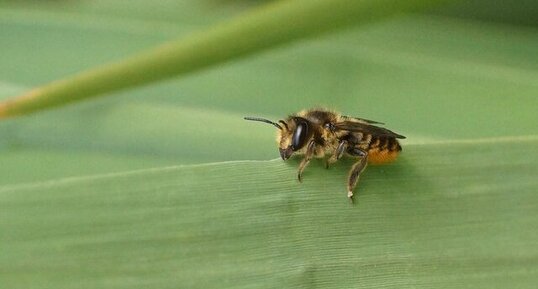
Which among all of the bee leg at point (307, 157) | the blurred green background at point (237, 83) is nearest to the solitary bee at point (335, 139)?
the bee leg at point (307, 157)

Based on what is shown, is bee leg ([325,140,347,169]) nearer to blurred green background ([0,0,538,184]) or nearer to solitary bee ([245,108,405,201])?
solitary bee ([245,108,405,201])

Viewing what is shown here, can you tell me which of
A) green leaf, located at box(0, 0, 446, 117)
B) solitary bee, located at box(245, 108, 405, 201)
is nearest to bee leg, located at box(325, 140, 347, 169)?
solitary bee, located at box(245, 108, 405, 201)

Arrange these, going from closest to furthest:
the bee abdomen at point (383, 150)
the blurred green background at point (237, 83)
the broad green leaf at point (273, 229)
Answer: the broad green leaf at point (273, 229)
the bee abdomen at point (383, 150)
the blurred green background at point (237, 83)

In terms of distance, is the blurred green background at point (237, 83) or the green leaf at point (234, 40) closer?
the green leaf at point (234, 40)

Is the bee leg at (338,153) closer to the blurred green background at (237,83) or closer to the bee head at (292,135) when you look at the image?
the bee head at (292,135)

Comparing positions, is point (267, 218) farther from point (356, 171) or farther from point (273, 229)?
point (356, 171)

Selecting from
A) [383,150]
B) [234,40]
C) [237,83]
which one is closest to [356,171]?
[383,150]
